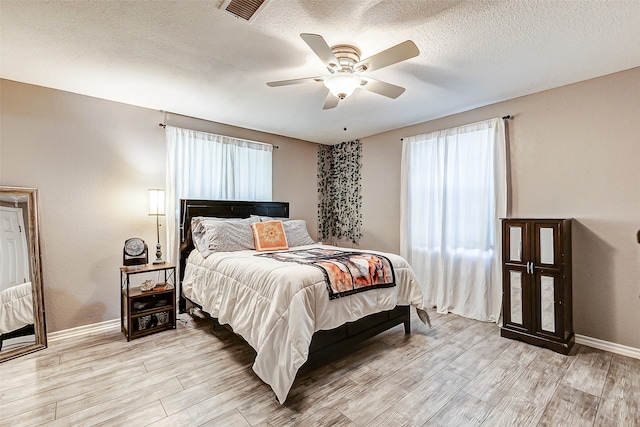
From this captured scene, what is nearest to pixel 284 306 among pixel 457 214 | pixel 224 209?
pixel 224 209

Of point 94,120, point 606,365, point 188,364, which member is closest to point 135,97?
point 94,120

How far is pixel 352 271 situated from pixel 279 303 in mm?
708

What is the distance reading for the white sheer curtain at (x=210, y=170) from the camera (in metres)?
3.68

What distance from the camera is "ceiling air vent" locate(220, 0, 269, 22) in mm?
1762

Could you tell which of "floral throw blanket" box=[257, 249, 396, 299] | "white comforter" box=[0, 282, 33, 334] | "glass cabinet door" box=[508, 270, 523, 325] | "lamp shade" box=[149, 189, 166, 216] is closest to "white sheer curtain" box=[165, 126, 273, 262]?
"lamp shade" box=[149, 189, 166, 216]

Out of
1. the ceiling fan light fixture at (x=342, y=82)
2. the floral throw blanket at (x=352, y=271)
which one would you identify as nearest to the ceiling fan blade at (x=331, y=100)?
the ceiling fan light fixture at (x=342, y=82)

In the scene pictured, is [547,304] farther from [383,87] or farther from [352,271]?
[383,87]

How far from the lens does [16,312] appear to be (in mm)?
2699

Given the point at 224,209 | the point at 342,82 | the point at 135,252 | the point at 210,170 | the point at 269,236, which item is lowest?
the point at 135,252

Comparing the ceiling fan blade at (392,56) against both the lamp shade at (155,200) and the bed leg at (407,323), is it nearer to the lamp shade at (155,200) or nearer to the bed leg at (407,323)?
the bed leg at (407,323)

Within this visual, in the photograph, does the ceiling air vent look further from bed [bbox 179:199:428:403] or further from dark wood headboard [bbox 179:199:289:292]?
dark wood headboard [bbox 179:199:289:292]

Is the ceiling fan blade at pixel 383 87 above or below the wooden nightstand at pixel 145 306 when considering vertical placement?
above

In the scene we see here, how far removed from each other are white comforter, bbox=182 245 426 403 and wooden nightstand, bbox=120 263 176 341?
0.43 metres

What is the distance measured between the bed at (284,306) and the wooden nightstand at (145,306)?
0.25 m
